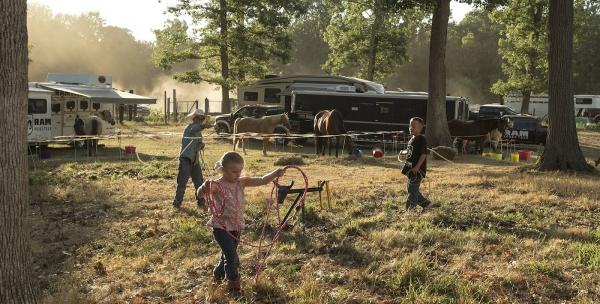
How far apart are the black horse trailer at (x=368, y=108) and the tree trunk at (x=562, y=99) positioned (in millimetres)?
7940

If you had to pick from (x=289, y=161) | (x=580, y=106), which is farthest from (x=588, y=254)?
(x=580, y=106)

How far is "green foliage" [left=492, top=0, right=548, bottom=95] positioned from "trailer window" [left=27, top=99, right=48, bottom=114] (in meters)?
23.2

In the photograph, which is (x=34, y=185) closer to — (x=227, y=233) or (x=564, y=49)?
(x=227, y=233)

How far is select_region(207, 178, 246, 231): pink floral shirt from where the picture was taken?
18.4 ft

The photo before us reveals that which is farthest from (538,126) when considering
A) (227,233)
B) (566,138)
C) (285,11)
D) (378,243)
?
(227,233)

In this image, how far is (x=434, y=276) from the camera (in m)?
5.88

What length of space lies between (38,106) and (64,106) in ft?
4.79

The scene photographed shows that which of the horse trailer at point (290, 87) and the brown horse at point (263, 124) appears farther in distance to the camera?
the horse trailer at point (290, 87)

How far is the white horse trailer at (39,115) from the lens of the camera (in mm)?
19669

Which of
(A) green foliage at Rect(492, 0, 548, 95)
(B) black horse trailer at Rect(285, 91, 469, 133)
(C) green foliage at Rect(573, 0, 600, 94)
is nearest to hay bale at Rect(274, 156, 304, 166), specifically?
(B) black horse trailer at Rect(285, 91, 469, 133)

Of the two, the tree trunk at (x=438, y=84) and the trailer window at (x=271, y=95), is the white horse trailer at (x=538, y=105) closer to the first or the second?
the trailer window at (x=271, y=95)

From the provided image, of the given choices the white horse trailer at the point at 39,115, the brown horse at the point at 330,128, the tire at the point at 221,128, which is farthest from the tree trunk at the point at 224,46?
the white horse trailer at the point at 39,115

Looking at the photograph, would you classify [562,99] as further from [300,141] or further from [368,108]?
[300,141]

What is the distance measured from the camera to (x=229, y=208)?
5637 millimetres
